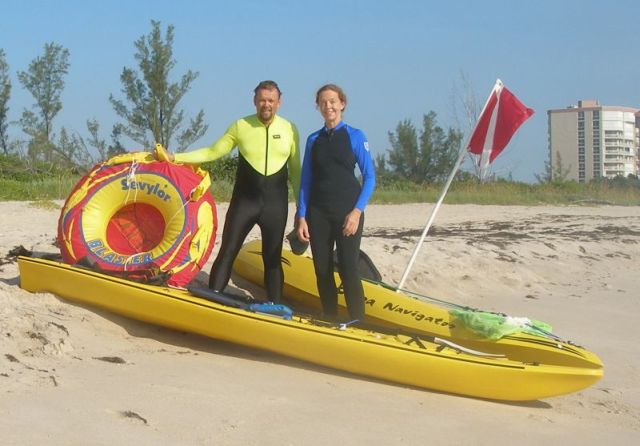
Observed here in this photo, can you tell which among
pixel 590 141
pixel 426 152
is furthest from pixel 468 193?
pixel 590 141

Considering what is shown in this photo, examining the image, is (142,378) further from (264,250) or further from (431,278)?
(431,278)

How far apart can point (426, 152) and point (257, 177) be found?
924 inches

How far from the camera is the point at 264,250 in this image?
15.9 feet

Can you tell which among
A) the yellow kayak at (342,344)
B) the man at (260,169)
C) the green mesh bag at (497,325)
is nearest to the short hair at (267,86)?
the man at (260,169)

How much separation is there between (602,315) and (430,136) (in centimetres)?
2171

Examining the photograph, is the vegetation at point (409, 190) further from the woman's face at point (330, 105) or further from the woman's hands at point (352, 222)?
the woman's hands at point (352, 222)

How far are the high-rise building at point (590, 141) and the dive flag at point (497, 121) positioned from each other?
4434 centimetres

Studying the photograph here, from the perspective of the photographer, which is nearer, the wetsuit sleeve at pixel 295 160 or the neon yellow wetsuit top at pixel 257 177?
the neon yellow wetsuit top at pixel 257 177

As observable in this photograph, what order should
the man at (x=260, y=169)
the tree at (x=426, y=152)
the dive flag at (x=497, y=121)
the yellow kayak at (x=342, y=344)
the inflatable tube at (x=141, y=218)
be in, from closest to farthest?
the yellow kayak at (x=342, y=344) < the man at (x=260, y=169) < the inflatable tube at (x=141, y=218) < the dive flag at (x=497, y=121) < the tree at (x=426, y=152)

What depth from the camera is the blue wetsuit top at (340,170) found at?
438 cm

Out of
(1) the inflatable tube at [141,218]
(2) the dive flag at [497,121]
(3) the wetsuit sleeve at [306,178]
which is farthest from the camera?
(2) the dive flag at [497,121]

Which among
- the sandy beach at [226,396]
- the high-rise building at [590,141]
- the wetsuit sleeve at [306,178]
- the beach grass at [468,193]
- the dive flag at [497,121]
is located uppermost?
the high-rise building at [590,141]

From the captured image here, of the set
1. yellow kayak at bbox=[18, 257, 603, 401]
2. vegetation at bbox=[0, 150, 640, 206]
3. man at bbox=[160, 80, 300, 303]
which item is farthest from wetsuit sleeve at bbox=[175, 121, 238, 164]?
vegetation at bbox=[0, 150, 640, 206]

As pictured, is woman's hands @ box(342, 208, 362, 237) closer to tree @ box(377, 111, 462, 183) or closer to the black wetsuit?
the black wetsuit
